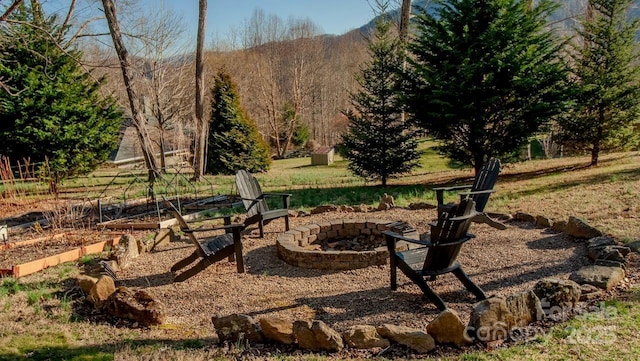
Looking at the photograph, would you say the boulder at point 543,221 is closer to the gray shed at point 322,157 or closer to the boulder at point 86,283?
the boulder at point 86,283

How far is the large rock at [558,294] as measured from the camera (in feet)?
9.70

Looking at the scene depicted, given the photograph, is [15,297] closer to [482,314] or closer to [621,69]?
[482,314]

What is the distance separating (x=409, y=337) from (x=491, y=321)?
56cm

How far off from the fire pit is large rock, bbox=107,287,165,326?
5.59 ft

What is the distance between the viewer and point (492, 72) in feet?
26.6

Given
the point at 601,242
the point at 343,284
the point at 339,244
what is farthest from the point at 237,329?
the point at 601,242

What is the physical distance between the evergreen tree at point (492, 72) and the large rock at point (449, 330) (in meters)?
6.28

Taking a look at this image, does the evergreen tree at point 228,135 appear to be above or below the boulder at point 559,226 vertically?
above

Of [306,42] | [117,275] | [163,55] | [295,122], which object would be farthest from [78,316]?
[306,42]

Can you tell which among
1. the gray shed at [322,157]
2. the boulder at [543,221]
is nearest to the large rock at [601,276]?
the boulder at [543,221]

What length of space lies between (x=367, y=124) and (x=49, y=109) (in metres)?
8.13

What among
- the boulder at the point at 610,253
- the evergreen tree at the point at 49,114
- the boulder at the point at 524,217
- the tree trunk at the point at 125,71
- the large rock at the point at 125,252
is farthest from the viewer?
the tree trunk at the point at 125,71

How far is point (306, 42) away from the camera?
30.0 metres

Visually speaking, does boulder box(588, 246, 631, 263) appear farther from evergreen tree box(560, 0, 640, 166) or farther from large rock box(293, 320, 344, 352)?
evergreen tree box(560, 0, 640, 166)
